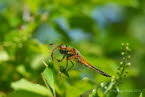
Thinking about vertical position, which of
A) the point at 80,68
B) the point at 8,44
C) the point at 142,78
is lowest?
the point at 142,78

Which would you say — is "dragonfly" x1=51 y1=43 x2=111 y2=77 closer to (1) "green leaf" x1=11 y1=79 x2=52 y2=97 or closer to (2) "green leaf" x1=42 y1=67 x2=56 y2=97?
(2) "green leaf" x1=42 y1=67 x2=56 y2=97

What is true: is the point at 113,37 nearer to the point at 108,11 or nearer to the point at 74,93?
the point at 108,11

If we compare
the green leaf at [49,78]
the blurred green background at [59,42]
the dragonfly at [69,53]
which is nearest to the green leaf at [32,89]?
the blurred green background at [59,42]

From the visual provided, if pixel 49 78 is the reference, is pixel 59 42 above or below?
above

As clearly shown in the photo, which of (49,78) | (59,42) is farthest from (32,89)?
(49,78)

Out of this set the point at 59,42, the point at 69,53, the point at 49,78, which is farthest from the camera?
the point at 59,42

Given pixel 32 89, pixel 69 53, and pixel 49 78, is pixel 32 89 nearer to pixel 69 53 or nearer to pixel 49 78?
pixel 69 53

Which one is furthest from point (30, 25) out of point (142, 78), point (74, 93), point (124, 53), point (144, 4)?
point (142, 78)

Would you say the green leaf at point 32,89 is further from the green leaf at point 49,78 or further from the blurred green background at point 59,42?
the green leaf at point 49,78

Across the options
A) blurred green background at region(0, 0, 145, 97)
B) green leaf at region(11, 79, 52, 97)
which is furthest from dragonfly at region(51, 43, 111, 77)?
green leaf at region(11, 79, 52, 97)
